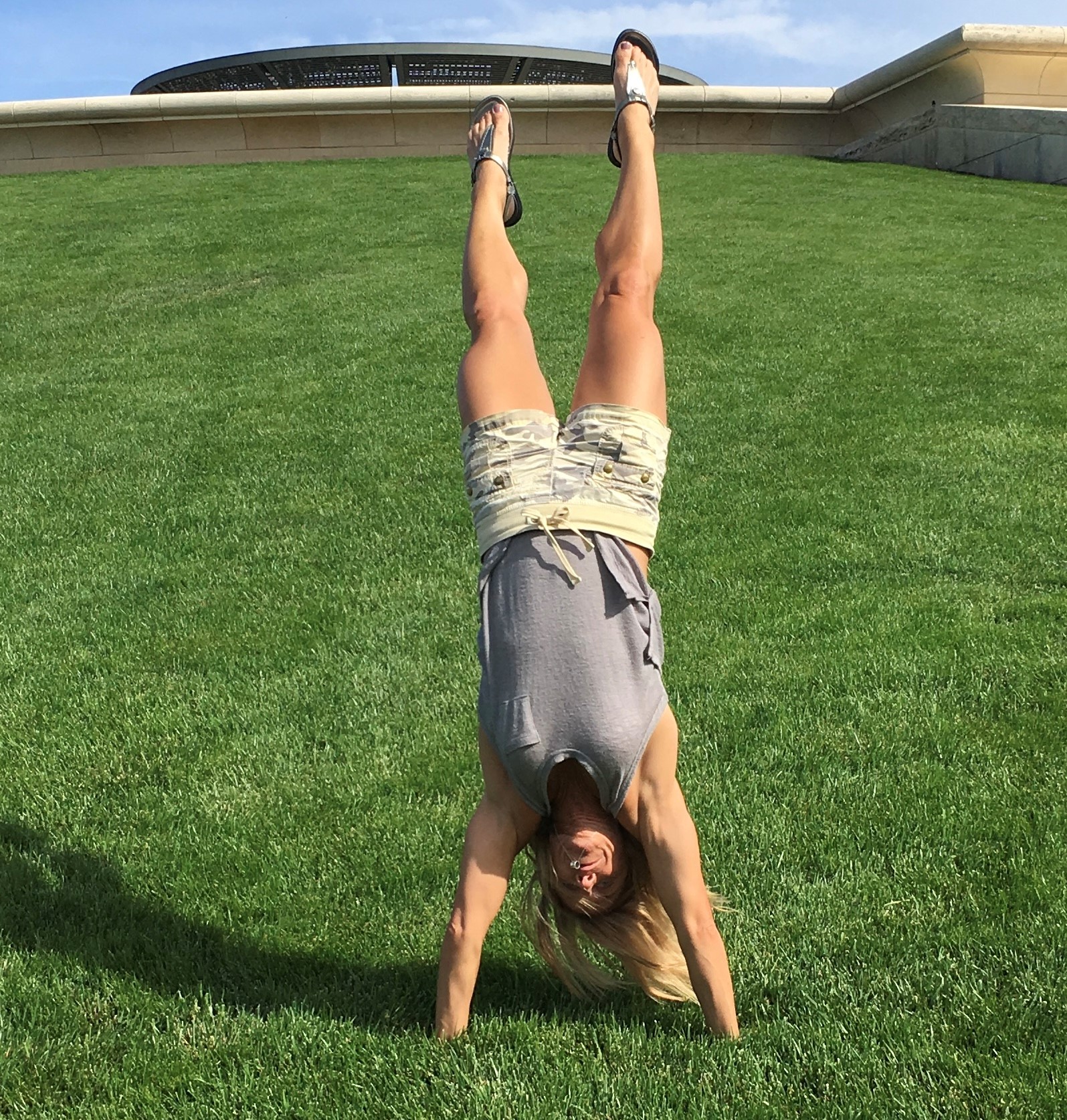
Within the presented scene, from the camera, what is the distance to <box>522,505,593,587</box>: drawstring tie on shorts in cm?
318

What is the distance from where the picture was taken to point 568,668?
3.04 m

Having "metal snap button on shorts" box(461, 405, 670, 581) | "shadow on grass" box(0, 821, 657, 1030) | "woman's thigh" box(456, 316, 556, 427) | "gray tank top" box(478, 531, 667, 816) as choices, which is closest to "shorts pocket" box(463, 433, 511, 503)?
"metal snap button on shorts" box(461, 405, 670, 581)

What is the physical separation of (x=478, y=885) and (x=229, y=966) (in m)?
1.00

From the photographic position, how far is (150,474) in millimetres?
7836

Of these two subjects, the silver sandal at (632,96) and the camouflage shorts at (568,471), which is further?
the silver sandal at (632,96)

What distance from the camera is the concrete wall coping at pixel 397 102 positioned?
69.6ft

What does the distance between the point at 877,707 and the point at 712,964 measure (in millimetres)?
2070

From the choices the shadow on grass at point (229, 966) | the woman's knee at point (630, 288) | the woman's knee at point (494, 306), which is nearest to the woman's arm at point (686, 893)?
the shadow on grass at point (229, 966)

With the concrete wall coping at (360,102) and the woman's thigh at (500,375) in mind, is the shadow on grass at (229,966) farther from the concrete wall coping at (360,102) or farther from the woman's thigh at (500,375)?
the concrete wall coping at (360,102)

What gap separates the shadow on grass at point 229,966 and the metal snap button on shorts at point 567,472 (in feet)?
4.49

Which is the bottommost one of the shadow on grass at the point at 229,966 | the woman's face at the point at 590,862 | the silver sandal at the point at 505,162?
the shadow on grass at the point at 229,966

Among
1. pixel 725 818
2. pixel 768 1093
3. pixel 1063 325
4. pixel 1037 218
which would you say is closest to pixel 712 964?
pixel 768 1093

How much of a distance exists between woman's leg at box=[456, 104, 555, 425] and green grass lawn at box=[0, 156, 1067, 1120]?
5.33ft

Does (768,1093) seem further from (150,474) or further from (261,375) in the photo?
(261,375)
